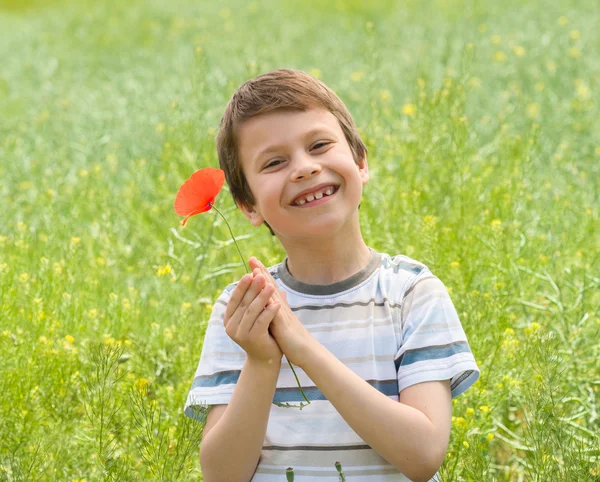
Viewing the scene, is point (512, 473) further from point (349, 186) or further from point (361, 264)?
point (349, 186)

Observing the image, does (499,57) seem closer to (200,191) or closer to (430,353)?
(430,353)

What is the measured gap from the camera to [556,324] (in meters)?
2.93

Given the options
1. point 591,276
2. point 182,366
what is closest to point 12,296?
point 182,366

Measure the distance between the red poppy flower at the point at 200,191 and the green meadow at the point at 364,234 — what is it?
44 centimetres

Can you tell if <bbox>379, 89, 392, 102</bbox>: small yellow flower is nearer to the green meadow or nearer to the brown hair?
the green meadow

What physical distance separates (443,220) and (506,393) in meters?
1.15

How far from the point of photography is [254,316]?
1705mm

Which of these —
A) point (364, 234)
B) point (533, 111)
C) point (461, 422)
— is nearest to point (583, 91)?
point (533, 111)

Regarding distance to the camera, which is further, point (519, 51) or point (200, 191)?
point (519, 51)

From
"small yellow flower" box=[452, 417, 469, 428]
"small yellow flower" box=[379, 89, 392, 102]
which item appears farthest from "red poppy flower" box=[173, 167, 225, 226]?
"small yellow flower" box=[379, 89, 392, 102]

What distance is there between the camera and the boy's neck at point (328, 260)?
1953 mm

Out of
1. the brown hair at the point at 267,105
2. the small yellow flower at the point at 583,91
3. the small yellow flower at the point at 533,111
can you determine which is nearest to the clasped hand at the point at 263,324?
the brown hair at the point at 267,105

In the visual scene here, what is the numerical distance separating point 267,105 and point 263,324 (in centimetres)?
52

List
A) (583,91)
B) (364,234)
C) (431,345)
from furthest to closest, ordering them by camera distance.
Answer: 1. (583,91)
2. (364,234)
3. (431,345)
